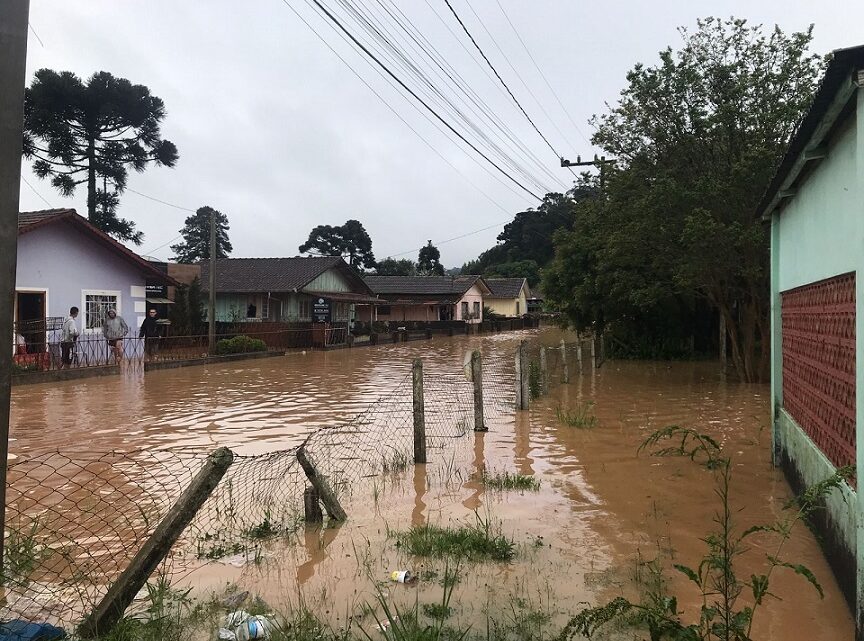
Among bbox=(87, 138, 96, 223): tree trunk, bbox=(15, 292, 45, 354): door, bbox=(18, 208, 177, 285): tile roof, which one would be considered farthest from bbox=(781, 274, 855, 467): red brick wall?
bbox=(87, 138, 96, 223): tree trunk

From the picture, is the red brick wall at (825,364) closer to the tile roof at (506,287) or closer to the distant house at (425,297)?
the distant house at (425,297)

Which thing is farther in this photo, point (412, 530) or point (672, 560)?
point (412, 530)

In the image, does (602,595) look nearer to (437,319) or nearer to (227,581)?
(227,581)

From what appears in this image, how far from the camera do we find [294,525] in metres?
5.90

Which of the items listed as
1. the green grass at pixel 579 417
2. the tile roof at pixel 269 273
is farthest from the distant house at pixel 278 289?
the green grass at pixel 579 417

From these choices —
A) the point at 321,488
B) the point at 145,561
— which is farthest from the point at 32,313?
the point at 145,561

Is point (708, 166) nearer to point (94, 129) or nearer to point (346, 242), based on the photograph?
point (94, 129)

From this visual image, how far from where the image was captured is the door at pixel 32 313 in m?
19.7

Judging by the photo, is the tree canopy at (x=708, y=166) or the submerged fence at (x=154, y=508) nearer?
the submerged fence at (x=154, y=508)

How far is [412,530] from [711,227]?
10.7 m

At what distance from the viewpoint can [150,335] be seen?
24172mm

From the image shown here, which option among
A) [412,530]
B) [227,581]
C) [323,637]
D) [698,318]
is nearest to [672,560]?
[412,530]

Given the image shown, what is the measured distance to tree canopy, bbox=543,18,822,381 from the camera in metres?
14.3

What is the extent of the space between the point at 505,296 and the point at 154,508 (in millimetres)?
60580
